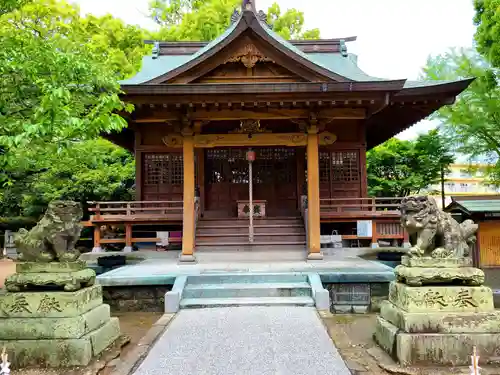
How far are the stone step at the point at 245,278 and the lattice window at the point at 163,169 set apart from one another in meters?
6.22

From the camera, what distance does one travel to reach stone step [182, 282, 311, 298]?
7.10m

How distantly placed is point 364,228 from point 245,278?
587 cm

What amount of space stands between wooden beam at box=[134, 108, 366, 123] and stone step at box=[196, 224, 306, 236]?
347cm

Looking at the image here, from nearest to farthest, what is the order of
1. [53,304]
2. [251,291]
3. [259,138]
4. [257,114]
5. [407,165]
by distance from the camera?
[53,304] < [251,291] < [257,114] < [259,138] < [407,165]

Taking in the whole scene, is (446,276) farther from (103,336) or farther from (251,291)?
(103,336)

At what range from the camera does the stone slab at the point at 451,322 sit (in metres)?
4.40

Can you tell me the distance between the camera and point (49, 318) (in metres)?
4.54

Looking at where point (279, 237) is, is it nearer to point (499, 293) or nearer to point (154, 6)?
point (499, 293)

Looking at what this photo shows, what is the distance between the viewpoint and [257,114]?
1039 cm

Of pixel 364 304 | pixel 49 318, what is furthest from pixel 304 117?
pixel 49 318

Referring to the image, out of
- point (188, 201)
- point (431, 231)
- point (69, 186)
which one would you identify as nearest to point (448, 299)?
point (431, 231)

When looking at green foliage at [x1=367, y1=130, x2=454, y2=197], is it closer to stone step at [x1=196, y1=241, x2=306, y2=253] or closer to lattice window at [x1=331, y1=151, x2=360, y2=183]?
lattice window at [x1=331, y1=151, x2=360, y2=183]

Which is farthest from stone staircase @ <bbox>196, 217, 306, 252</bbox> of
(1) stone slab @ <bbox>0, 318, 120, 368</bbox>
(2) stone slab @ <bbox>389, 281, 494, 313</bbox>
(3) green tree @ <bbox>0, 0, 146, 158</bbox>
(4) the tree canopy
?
(1) stone slab @ <bbox>0, 318, 120, 368</bbox>

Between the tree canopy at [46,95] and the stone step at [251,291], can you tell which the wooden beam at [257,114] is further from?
the stone step at [251,291]
